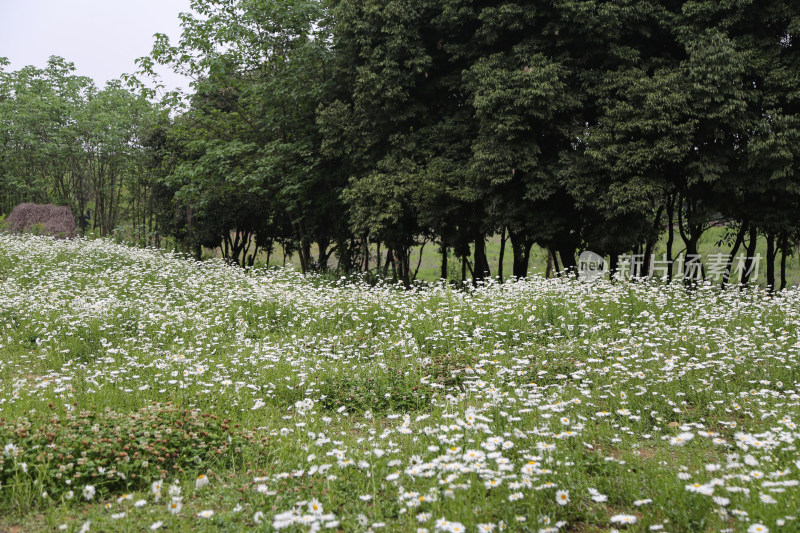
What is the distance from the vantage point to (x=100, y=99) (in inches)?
1172

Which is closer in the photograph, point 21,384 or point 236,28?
point 21,384

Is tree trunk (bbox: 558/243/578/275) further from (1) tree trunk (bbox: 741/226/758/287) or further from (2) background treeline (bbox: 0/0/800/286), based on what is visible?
(1) tree trunk (bbox: 741/226/758/287)

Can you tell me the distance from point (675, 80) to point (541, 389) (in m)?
9.42

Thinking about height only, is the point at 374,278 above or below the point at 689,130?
below

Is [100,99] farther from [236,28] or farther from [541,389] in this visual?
[541,389]

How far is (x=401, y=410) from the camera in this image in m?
A: 5.57

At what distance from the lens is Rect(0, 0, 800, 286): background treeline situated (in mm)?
11898

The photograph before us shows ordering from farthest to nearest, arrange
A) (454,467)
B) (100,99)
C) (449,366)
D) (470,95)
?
1. (100,99)
2. (470,95)
3. (449,366)
4. (454,467)

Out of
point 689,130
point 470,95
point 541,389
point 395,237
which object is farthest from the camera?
point 395,237

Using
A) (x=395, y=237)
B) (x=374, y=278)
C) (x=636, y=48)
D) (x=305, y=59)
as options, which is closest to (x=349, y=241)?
(x=374, y=278)

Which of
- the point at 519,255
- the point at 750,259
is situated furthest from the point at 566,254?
the point at 750,259

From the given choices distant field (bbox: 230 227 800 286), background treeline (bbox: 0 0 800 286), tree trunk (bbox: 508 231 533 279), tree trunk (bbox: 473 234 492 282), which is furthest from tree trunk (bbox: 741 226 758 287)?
tree trunk (bbox: 473 234 492 282)

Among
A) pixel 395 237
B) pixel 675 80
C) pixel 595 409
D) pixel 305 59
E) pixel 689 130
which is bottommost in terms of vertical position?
pixel 595 409

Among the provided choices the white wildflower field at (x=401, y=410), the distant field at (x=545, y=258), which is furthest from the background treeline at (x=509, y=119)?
the white wildflower field at (x=401, y=410)
